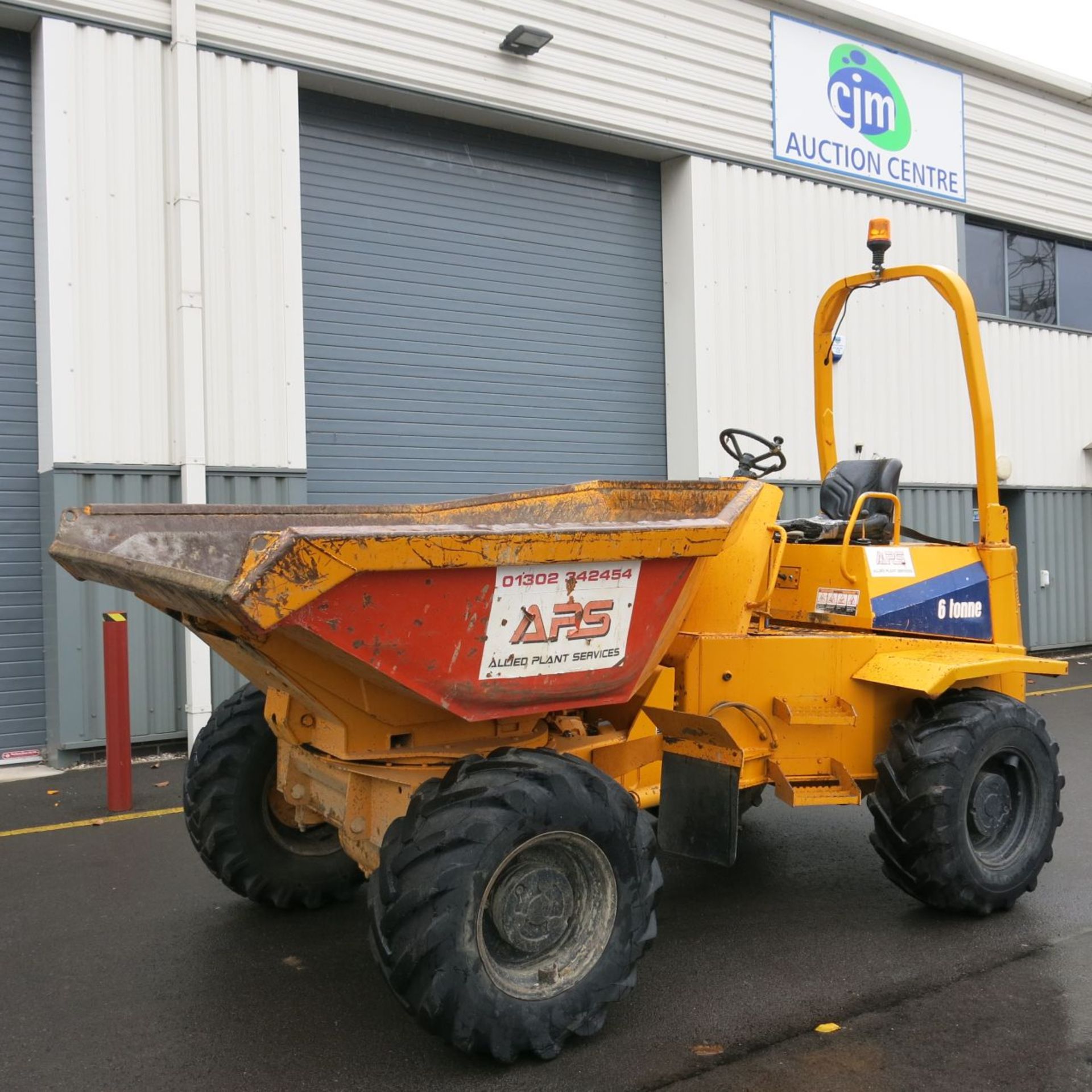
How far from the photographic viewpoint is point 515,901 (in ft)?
12.1

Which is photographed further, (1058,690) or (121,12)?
(1058,690)

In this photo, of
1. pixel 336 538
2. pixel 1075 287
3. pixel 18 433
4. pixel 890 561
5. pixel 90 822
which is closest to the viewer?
pixel 336 538

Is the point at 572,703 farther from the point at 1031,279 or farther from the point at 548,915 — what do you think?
the point at 1031,279

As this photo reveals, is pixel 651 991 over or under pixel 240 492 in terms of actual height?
under

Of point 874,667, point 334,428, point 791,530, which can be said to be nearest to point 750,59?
point 334,428

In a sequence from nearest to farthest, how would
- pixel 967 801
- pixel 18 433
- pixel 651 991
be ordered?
Answer: 1. pixel 651 991
2. pixel 967 801
3. pixel 18 433

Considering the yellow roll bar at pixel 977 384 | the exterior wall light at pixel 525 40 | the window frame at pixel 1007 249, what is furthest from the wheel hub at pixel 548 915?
the window frame at pixel 1007 249

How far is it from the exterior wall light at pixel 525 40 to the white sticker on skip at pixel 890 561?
6.82 m

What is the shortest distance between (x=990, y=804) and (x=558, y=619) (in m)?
2.59

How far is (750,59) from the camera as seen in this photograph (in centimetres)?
1192

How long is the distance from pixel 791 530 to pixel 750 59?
26.9 feet

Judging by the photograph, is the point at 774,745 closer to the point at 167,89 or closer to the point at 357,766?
the point at 357,766

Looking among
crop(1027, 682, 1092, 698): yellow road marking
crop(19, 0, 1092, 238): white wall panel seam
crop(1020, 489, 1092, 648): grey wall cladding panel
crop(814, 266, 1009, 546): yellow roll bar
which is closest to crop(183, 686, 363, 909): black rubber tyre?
crop(814, 266, 1009, 546): yellow roll bar

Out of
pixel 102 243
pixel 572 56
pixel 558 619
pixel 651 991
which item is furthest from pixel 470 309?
pixel 651 991
